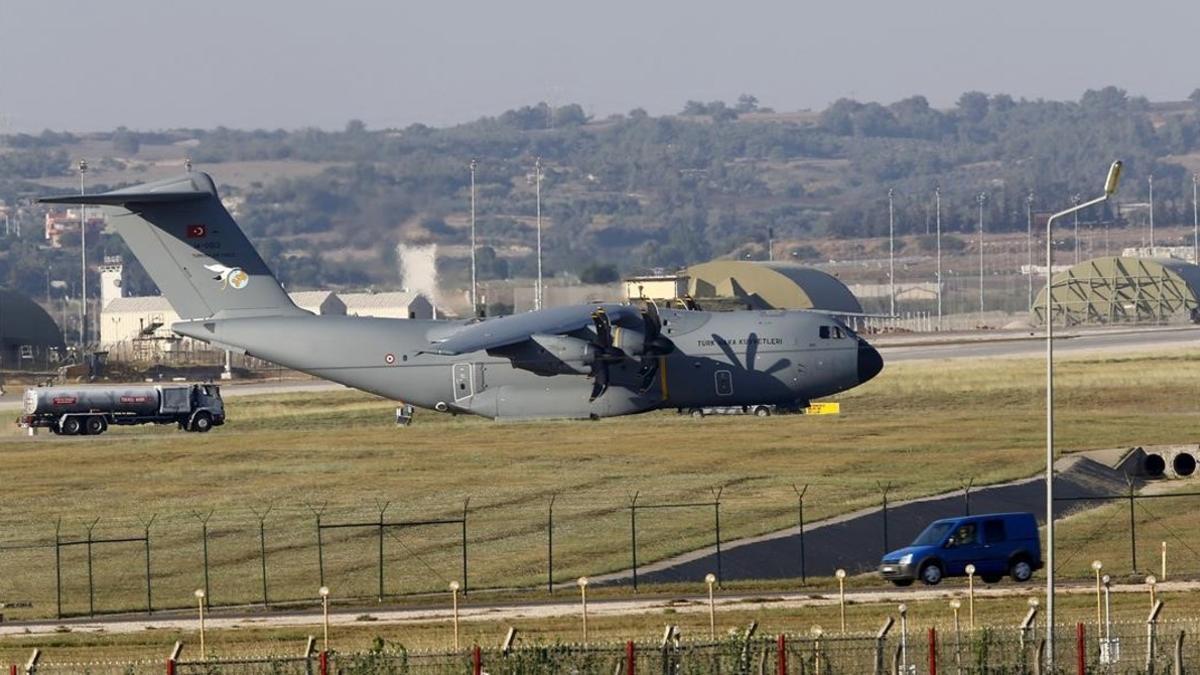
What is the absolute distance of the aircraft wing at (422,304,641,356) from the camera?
55.9 metres

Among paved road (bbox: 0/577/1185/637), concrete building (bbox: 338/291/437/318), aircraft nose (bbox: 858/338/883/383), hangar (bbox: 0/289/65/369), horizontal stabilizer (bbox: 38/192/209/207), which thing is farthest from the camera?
hangar (bbox: 0/289/65/369)

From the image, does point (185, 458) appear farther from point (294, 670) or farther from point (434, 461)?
point (294, 670)

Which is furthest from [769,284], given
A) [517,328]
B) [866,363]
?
[517,328]

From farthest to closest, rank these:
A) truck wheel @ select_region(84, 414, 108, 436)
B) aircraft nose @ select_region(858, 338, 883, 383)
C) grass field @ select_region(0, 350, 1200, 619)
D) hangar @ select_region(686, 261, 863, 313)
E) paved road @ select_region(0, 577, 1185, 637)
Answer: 1. hangar @ select_region(686, 261, 863, 313)
2. truck wheel @ select_region(84, 414, 108, 436)
3. aircraft nose @ select_region(858, 338, 883, 383)
4. grass field @ select_region(0, 350, 1200, 619)
5. paved road @ select_region(0, 577, 1185, 637)

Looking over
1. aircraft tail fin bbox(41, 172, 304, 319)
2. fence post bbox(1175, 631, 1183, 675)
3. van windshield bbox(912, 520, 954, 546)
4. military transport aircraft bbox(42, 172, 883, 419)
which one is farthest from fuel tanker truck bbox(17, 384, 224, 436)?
fence post bbox(1175, 631, 1183, 675)

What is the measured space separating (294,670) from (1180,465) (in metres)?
38.1

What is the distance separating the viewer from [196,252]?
201 feet

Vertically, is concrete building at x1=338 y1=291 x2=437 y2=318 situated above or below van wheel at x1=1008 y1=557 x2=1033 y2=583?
above

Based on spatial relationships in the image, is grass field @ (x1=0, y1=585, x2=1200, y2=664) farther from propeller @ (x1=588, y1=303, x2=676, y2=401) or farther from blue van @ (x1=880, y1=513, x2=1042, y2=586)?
propeller @ (x1=588, y1=303, x2=676, y2=401)

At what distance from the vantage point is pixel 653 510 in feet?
162

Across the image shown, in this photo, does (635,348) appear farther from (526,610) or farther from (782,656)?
(782,656)

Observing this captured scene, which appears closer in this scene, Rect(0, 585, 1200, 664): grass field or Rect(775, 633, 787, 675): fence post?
Rect(775, 633, 787, 675): fence post

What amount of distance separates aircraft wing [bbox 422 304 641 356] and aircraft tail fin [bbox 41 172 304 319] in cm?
609

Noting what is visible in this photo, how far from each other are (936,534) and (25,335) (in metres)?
107
